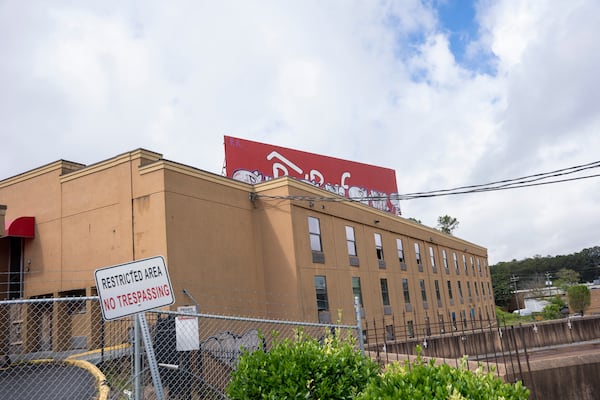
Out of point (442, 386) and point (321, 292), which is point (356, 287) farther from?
point (442, 386)

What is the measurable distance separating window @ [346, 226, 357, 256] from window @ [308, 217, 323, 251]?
2.78 m

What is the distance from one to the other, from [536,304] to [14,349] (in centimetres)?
6854

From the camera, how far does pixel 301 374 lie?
5871mm

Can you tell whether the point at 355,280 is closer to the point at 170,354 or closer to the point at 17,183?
the point at 170,354

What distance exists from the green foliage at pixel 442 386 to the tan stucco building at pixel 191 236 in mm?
13078

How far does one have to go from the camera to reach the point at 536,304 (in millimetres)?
72562

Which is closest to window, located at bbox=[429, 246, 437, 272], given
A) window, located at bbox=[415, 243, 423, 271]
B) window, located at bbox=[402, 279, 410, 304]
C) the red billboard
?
window, located at bbox=[415, 243, 423, 271]

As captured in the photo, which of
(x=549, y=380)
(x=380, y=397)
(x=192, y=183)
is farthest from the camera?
(x=192, y=183)

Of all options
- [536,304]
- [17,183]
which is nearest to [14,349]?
[17,183]

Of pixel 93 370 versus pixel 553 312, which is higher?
pixel 93 370

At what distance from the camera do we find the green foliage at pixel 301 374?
19.0ft

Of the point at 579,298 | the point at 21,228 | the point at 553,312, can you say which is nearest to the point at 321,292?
the point at 21,228

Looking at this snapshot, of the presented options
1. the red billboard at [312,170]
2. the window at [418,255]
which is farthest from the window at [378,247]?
the window at [418,255]

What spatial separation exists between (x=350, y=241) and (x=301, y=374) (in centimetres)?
1988
